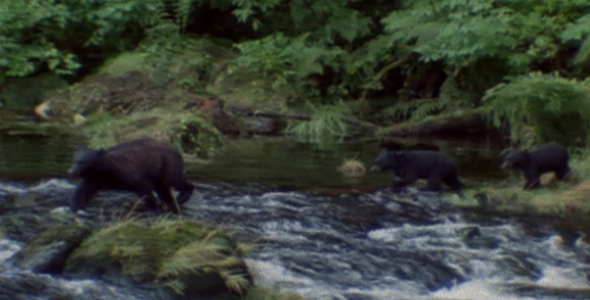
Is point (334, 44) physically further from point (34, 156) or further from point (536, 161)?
point (536, 161)

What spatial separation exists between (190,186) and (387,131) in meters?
8.30

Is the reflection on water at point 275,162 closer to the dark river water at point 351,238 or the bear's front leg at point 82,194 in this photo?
the dark river water at point 351,238

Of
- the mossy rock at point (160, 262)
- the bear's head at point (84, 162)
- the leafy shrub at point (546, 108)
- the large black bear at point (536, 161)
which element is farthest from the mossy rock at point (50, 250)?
the leafy shrub at point (546, 108)

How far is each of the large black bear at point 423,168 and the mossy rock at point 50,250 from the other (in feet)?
17.1

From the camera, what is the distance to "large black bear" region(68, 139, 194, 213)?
8.48m

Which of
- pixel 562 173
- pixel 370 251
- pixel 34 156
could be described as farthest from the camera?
pixel 34 156

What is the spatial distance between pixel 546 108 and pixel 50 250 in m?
8.34

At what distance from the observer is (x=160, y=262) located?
21.0ft

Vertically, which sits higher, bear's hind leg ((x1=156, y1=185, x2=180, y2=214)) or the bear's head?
the bear's head

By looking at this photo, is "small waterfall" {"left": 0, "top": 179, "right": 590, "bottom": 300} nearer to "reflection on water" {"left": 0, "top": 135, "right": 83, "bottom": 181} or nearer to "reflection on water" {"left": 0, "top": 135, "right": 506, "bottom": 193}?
"reflection on water" {"left": 0, "top": 135, "right": 83, "bottom": 181}

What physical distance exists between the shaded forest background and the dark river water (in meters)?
5.32

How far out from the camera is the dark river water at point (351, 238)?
22.4 ft

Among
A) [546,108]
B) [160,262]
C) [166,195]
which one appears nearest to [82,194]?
[166,195]

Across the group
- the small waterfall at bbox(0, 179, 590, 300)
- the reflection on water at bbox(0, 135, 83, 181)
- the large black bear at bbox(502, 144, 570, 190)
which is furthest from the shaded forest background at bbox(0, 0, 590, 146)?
the small waterfall at bbox(0, 179, 590, 300)
